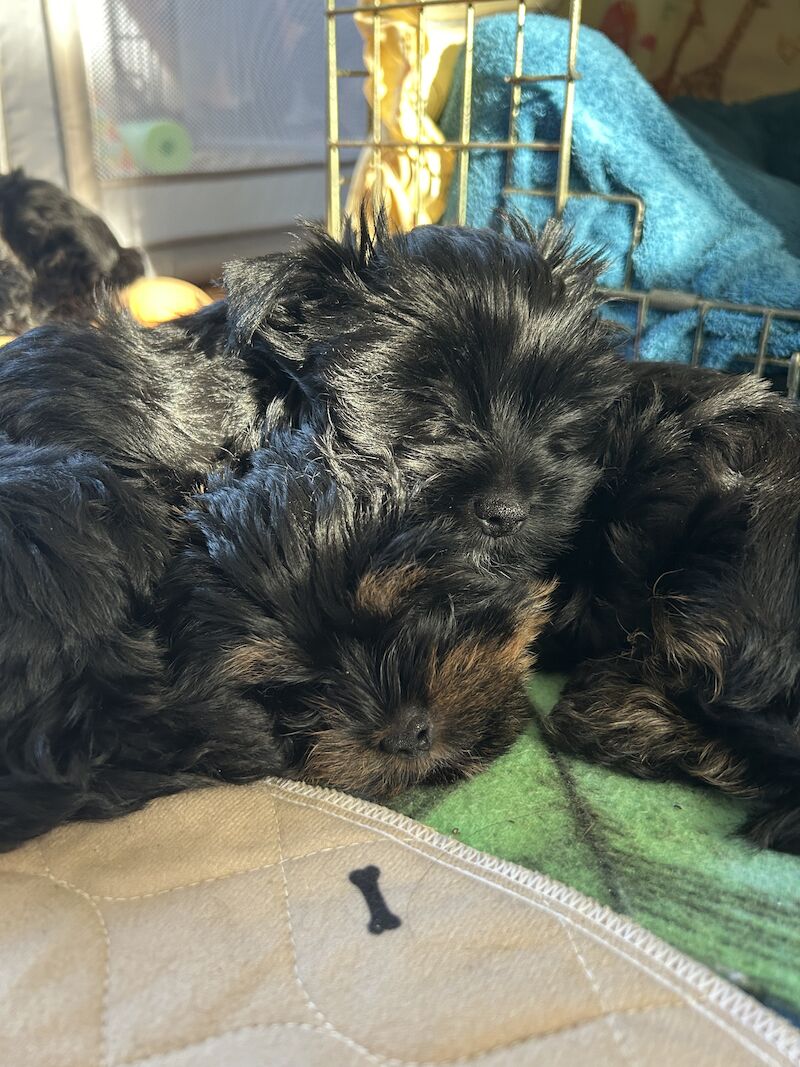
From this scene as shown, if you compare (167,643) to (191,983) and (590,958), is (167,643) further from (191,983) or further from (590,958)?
(590,958)

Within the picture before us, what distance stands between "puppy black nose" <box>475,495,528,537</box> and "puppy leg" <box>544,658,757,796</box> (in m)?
0.24

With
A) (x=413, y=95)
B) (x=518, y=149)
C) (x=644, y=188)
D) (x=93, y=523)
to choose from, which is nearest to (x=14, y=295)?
(x=413, y=95)

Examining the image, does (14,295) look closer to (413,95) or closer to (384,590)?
(413,95)

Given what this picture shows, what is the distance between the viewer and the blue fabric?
5.69 feet

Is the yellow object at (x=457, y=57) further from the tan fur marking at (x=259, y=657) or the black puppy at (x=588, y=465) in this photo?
the tan fur marking at (x=259, y=657)

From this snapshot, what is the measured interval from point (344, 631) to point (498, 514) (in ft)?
0.71

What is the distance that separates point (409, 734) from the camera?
0.85m

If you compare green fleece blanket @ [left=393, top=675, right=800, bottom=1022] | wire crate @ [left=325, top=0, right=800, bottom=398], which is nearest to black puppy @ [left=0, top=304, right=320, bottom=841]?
green fleece blanket @ [left=393, top=675, right=800, bottom=1022]

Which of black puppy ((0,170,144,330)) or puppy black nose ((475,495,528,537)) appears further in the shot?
black puppy ((0,170,144,330))

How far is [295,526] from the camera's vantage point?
0.87 meters

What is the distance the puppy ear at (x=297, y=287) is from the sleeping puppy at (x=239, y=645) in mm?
220

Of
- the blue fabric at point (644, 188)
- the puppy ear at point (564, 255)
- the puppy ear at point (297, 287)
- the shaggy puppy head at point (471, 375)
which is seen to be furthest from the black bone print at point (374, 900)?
→ the blue fabric at point (644, 188)

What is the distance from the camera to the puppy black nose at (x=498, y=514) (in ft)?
3.08

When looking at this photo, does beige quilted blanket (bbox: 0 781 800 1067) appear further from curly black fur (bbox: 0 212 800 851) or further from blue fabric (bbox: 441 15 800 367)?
blue fabric (bbox: 441 15 800 367)
